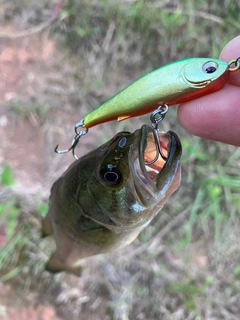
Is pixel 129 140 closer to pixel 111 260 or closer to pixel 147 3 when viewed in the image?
pixel 111 260

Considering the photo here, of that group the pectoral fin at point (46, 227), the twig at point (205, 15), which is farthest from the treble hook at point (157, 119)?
the twig at point (205, 15)

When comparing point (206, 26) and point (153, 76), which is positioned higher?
point (153, 76)

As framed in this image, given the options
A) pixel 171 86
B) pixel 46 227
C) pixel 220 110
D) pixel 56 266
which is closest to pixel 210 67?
pixel 171 86

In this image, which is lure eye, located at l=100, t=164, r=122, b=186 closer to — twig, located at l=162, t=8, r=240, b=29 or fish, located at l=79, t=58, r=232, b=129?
fish, located at l=79, t=58, r=232, b=129

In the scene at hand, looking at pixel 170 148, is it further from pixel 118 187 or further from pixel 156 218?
pixel 156 218

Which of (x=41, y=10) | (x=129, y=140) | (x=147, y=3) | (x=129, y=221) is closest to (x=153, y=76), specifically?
(x=129, y=140)

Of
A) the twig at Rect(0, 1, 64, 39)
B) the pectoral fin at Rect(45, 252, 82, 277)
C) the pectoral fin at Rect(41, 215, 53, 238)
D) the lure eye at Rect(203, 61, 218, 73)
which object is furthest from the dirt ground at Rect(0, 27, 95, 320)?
the lure eye at Rect(203, 61, 218, 73)
